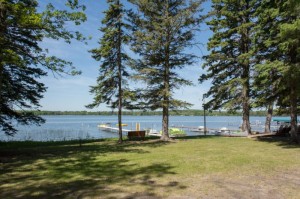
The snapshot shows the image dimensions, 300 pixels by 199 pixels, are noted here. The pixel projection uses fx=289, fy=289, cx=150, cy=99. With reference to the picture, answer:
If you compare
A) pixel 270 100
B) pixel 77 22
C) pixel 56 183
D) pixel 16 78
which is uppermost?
pixel 77 22

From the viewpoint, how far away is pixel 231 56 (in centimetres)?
2495

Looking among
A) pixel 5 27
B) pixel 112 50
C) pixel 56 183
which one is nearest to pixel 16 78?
pixel 112 50

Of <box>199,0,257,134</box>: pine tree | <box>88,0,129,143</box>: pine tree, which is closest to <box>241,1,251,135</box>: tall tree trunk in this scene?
<box>199,0,257,134</box>: pine tree

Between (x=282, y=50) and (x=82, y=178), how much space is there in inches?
493

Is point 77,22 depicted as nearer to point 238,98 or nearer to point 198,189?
point 198,189

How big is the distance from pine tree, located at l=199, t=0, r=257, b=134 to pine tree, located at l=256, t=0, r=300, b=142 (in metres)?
4.06

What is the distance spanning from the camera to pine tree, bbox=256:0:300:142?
1395 centimetres

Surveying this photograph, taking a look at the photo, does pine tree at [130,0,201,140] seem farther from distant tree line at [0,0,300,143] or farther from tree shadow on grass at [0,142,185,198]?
tree shadow on grass at [0,142,185,198]

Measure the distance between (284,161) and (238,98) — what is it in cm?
1297

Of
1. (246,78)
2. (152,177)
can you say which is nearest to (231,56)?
(246,78)

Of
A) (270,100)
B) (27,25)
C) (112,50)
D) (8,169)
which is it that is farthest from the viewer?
(112,50)

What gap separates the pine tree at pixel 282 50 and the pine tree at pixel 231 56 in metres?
4.06

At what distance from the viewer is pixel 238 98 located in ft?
77.0

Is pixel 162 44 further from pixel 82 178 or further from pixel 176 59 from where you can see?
pixel 82 178
